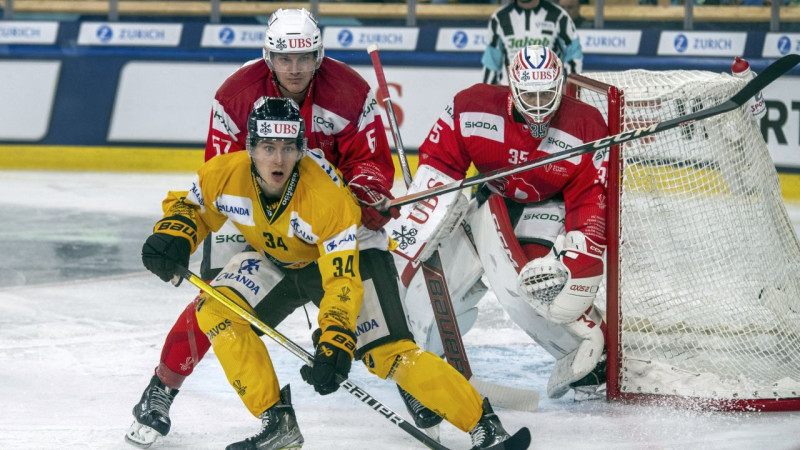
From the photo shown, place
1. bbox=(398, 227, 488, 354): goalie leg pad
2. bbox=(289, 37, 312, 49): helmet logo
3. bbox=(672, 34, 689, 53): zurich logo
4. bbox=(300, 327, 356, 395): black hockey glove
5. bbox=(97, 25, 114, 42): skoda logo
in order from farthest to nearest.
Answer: bbox=(97, 25, 114, 42): skoda logo
bbox=(672, 34, 689, 53): zurich logo
bbox=(398, 227, 488, 354): goalie leg pad
bbox=(289, 37, 312, 49): helmet logo
bbox=(300, 327, 356, 395): black hockey glove

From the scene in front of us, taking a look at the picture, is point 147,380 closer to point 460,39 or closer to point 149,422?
point 149,422

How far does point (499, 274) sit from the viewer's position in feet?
13.0

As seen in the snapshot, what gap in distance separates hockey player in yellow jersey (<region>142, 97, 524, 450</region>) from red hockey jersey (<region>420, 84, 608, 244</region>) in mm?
688

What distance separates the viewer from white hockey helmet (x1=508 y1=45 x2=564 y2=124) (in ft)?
12.4

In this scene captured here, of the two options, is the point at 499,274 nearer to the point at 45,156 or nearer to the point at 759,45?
the point at 759,45

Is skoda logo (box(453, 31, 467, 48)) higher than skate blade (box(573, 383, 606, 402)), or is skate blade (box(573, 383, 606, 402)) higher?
skoda logo (box(453, 31, 467, 48))

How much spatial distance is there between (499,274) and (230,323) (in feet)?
3.47

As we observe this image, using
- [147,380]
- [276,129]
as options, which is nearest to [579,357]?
[276,129]

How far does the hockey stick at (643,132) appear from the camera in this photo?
3.37 meters

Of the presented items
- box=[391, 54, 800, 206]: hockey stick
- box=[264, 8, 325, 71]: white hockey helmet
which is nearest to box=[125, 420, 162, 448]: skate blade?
box=[391, 54, 800, 206]: hockey stick

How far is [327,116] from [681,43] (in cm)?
487

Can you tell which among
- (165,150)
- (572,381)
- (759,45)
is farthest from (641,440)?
(165,150)

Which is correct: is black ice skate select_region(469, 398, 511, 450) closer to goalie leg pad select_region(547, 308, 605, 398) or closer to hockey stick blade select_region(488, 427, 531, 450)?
hockey stick blade select_region(488, 427, 531, 450)

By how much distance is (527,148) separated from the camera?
12.9ft
